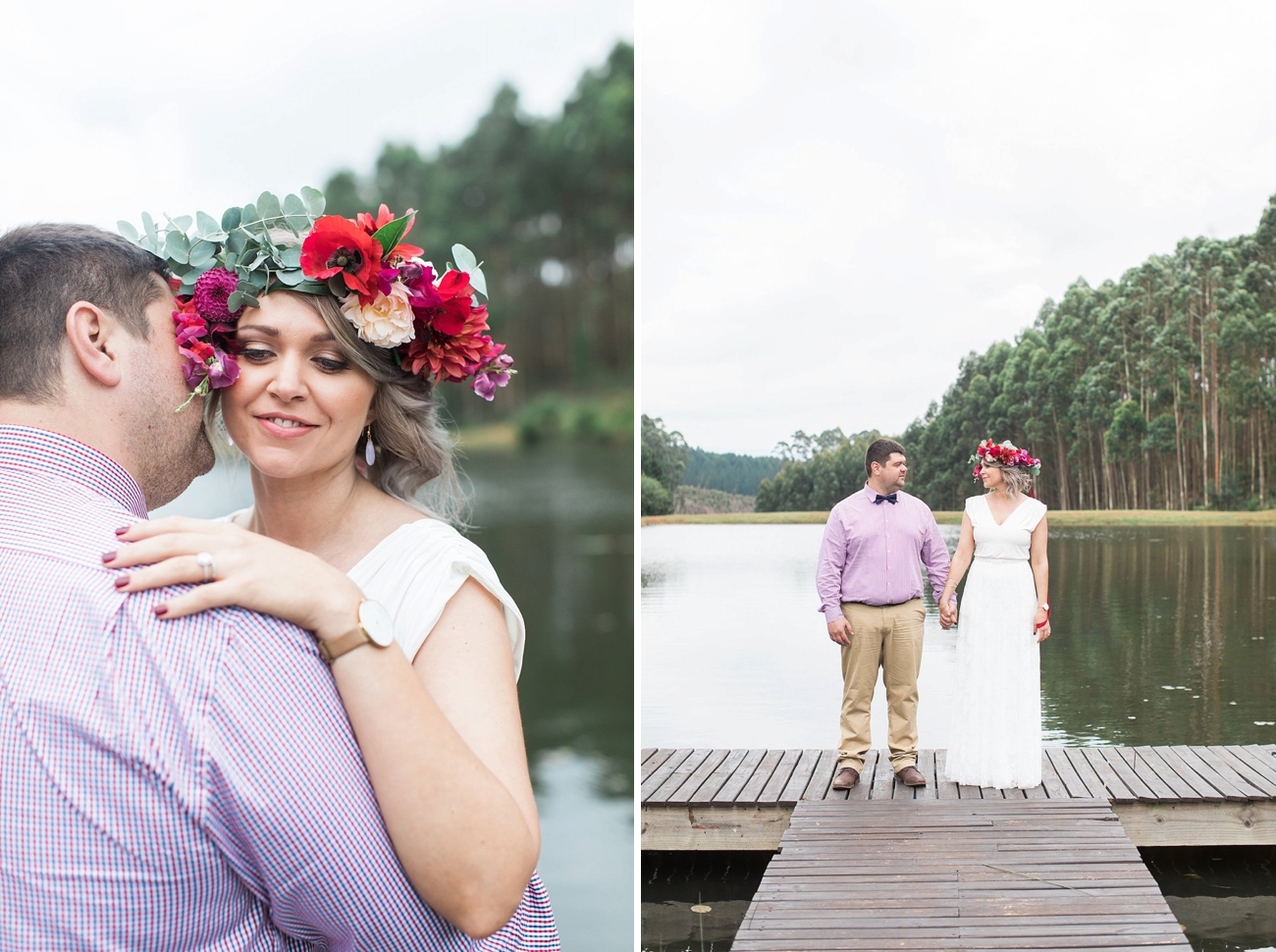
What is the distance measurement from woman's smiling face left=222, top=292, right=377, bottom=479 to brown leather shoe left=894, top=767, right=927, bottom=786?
345 cm

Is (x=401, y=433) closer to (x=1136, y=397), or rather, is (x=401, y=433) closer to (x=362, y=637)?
(x=362, y=637)

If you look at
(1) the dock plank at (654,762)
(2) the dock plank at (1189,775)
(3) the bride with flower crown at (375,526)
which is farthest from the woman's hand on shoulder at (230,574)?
(2) the dock plank at (1189,775)

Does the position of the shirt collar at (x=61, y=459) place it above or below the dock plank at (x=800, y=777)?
above

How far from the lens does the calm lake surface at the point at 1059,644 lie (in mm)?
5582

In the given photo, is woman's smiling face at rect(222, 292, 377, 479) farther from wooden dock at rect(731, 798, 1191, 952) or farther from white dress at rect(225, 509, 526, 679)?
wooden dock at rect(731, 798, 1191, 952)

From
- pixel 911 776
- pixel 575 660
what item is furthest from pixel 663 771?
pixel 575 660

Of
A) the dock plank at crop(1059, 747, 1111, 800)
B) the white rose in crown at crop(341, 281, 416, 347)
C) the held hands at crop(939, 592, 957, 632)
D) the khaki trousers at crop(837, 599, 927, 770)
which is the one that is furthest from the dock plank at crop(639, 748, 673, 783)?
the white rose in crown at crop(341, 281, 416, 347)

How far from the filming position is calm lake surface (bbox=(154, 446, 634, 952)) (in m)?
10.7

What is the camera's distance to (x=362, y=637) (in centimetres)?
75

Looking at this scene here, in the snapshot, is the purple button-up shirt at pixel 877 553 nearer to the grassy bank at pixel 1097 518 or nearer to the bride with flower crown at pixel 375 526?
the grassy bank at pixel 1097 518

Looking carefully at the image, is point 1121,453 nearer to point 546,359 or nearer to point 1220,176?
point 1220,176

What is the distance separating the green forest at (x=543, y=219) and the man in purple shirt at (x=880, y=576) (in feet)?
21.9

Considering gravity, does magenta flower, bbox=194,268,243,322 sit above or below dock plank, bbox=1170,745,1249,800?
above

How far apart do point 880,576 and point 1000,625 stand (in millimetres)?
562
